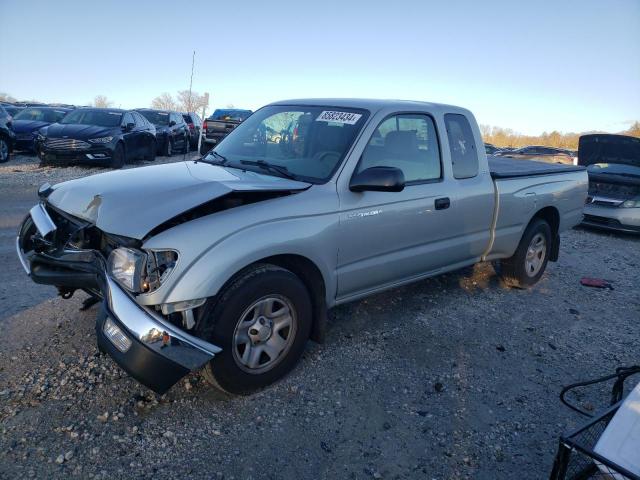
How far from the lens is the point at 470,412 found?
121 inches

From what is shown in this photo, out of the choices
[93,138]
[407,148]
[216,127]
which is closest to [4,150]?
[93,138]

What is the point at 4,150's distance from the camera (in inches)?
516

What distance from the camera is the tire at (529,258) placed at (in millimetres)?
5285

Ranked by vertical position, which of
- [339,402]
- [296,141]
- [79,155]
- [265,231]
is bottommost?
[339,402]

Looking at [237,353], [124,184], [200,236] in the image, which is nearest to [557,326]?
[237,353]

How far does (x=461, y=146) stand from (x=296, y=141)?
1589mm

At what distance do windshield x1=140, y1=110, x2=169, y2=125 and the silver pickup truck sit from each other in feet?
45.4

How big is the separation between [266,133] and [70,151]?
9.15 metres

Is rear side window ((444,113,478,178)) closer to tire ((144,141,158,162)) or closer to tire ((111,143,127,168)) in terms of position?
tire ((111,143,127,168))

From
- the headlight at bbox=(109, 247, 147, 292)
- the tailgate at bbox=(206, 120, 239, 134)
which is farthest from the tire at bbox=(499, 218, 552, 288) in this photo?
the tailgate at bbox=(206, 120, 239, 134)

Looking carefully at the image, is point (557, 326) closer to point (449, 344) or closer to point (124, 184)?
point (449, 344)

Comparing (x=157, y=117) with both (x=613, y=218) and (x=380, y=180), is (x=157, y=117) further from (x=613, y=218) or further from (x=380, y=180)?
(x=380, y=180)

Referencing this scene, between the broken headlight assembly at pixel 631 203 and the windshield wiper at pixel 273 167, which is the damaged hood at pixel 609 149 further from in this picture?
the windshield wiper at pixel 273 167

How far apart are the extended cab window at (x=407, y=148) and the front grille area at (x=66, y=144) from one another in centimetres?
970
